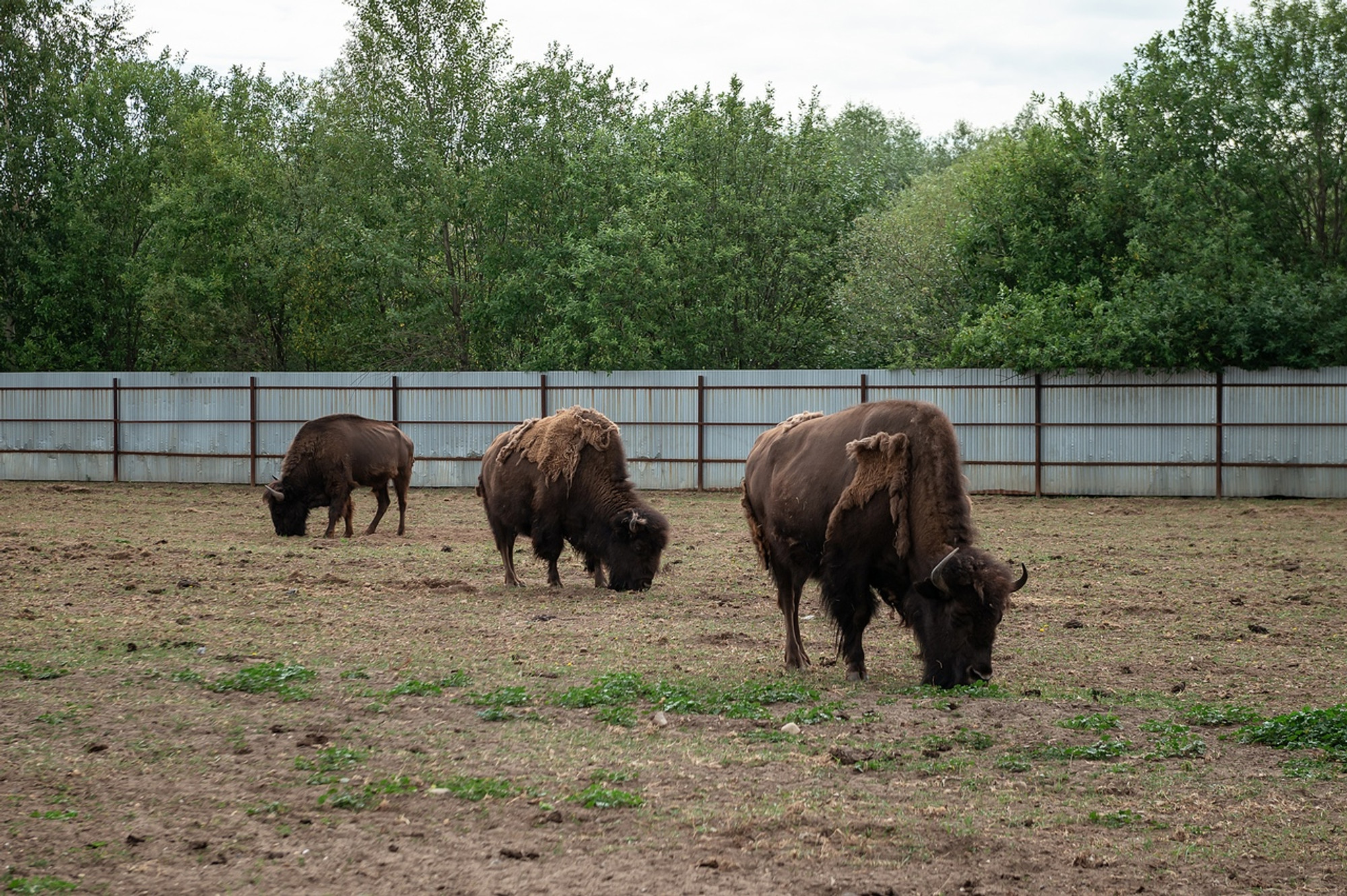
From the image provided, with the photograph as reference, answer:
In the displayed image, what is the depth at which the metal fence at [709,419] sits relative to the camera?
960 inches

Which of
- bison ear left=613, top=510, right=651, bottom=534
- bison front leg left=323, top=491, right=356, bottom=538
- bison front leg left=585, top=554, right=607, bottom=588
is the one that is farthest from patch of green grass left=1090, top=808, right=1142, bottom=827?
bison front leg left=323, top=491, right=356, bottom=538

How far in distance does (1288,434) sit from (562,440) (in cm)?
1742

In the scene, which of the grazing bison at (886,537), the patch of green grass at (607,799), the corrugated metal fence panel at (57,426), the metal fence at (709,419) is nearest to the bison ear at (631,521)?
the grazing bison at (886,537)

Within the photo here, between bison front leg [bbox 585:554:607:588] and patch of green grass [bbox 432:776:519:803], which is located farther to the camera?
bison front leg [bbox 585:554:607:588]

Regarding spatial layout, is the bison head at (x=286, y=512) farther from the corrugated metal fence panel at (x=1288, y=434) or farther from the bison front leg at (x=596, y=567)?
the corrugated metal fence panel at (x=1288, y=434)

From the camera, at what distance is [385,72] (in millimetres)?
37781

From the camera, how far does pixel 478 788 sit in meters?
5.66

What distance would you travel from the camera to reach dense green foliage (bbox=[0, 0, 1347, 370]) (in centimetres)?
2880

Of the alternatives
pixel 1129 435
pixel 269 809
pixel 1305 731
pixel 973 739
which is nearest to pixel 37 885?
pixel 269 809

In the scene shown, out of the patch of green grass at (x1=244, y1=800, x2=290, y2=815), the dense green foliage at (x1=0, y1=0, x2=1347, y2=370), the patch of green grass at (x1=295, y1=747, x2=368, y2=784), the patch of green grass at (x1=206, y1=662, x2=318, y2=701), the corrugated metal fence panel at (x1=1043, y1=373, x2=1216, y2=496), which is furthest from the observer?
the dense green foliage at (x1=0, y1=0, x2=1347, y2=370)

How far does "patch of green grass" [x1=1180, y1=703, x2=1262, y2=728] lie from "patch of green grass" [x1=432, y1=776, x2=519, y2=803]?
12.9ft

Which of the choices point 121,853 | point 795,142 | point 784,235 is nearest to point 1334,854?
point 121,853

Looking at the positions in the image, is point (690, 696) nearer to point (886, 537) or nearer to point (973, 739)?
point (886, 537)

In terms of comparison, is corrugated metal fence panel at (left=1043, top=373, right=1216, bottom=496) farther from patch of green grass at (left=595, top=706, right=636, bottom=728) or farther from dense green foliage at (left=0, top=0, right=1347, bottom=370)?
patch of green grass at (left=595, top=706, right=636, bottom=728)
